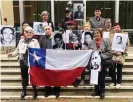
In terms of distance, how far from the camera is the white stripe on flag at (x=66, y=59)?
293 inches

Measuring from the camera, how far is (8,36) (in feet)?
27.2

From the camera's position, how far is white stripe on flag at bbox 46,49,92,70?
7445 mm

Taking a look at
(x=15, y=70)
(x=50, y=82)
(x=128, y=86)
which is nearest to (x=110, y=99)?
(x=128, y=86)

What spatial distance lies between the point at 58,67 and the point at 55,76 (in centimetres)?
23

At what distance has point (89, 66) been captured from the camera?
7.46m

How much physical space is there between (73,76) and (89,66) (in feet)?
1.52

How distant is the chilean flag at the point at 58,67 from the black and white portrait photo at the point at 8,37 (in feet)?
4.12

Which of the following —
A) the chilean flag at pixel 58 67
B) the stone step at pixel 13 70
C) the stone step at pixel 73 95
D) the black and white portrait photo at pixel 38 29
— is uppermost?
the black and white portrait photo at pixel 38 29

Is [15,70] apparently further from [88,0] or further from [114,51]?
[88,0]

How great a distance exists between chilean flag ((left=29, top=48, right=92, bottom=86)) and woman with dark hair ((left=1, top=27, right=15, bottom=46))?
128cm

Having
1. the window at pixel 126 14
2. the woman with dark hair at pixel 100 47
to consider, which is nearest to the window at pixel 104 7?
the window at pixel 126 14

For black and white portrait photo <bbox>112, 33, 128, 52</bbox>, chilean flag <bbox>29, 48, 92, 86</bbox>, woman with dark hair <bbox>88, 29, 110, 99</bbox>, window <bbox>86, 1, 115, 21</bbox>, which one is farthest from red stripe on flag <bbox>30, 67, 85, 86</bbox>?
window <bbox>86, 1, 115, 21</bbox>

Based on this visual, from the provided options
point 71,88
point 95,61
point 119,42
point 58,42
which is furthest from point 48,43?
point 119,42

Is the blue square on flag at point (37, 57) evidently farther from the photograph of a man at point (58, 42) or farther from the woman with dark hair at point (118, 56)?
the woman with dark hair at point (118, 56)
